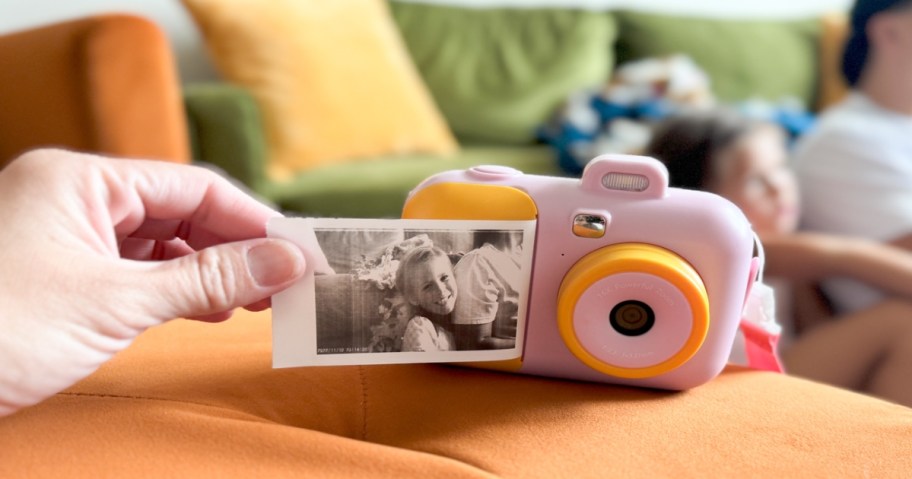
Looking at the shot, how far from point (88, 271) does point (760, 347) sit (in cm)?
56

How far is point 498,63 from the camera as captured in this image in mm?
2518

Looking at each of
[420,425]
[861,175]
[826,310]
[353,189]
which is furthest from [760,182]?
[420,425]

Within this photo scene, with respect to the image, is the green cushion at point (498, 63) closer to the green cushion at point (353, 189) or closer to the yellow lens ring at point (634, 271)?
the green cushion at point (353, 189)

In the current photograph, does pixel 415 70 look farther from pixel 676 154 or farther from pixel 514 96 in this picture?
pixel 676 154

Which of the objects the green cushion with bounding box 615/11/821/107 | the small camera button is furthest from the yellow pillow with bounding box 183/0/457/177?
the small camera button

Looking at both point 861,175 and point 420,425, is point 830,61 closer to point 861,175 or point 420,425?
point 861,175

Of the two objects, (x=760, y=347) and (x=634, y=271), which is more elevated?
(x=634, y=271)

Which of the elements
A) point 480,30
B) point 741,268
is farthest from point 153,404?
point 480,30

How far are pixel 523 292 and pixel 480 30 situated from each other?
82.6 inches

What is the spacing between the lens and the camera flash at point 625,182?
1.88 ft

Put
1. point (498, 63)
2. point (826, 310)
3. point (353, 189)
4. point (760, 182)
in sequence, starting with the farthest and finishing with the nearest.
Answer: point (498, 63)
point (353, 189)
point (760, 182)
point (826, 310)

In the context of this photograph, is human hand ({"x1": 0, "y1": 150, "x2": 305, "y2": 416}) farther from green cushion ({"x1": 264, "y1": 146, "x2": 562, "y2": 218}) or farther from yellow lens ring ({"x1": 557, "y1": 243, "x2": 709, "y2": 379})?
green cushion ({"x1": 264, "y1": 146, "x2": 562, "y2": 218})

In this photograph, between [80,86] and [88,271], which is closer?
[88,271]

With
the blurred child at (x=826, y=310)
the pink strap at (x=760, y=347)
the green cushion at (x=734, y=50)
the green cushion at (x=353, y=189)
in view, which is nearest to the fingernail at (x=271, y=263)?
the pink strap at (x=760, y=347)
